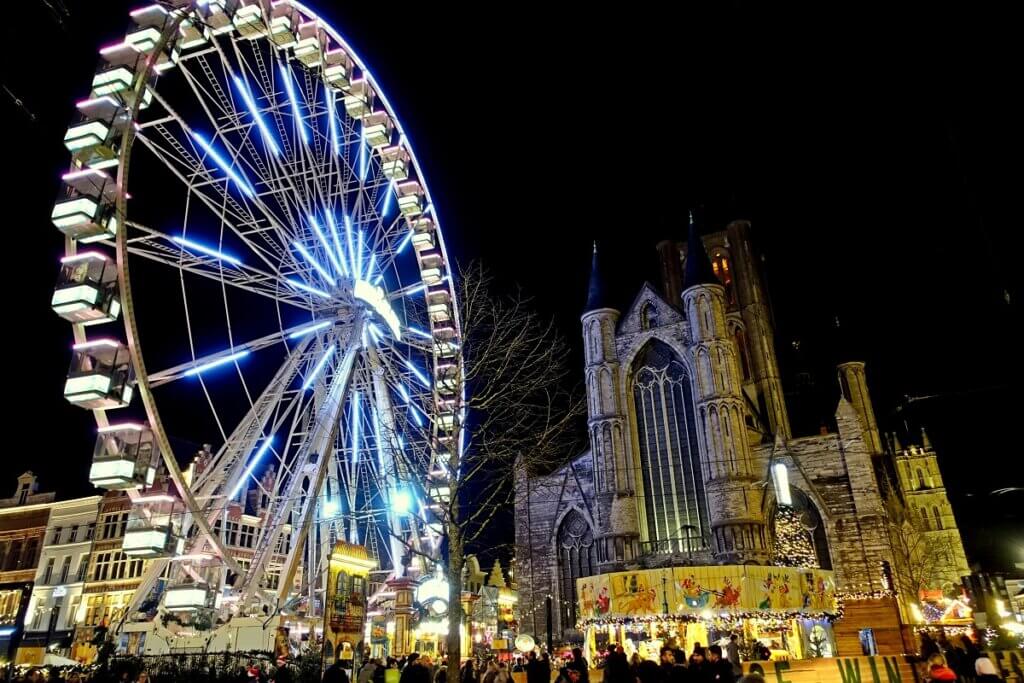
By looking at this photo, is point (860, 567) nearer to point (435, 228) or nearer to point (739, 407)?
point (739, 407)

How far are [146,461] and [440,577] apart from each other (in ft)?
33.6

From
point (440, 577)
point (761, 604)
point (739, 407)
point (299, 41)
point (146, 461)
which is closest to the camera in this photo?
point (146, 461)

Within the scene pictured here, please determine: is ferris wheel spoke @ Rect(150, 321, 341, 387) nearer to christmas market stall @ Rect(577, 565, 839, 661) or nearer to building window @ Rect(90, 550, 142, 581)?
christmas market stall @ Rect(577, 565, 839, 661)

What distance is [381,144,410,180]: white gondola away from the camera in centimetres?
2320

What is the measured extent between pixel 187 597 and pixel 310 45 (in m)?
16.6

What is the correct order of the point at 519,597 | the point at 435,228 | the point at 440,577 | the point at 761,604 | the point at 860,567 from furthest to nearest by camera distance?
the point at 519,597, the point at 860,567, the point at 761,604, the point at 435,228, the point at 440,577

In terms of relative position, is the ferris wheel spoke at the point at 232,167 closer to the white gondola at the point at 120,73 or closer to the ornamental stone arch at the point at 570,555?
the white gondola at the point at 120,73

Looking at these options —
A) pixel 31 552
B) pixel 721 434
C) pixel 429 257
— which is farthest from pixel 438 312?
pixel 31 552

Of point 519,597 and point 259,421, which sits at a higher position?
point 259,421

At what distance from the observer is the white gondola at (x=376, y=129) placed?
74.0ft

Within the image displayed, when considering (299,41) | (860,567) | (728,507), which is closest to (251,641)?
(299,41)

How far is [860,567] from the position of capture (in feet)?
110

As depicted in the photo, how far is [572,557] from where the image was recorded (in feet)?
128

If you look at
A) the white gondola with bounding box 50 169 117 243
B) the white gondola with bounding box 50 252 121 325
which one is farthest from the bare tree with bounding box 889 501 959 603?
the white gondola with bounding box 50 169 117 243
